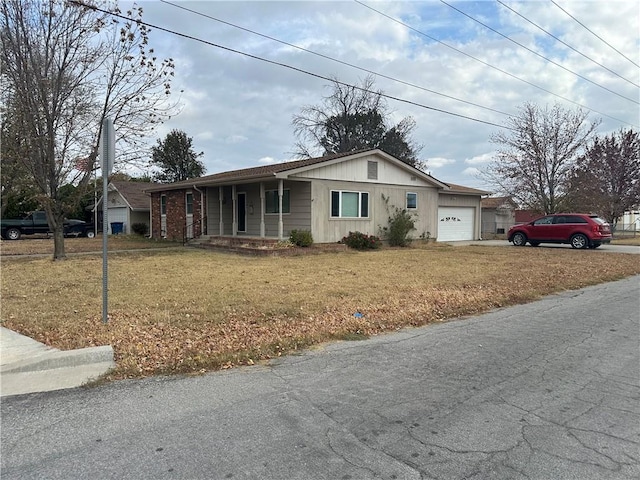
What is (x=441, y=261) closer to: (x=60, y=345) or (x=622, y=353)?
(x=622, y=353)

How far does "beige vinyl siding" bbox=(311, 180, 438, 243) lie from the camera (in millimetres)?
18812

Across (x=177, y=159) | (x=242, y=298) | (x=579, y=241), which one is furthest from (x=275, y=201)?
(x=177, y=159)

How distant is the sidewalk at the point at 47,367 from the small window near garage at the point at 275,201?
1465 cm

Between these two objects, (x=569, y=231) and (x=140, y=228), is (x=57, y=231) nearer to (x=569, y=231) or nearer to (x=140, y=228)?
(x=140, y=228)

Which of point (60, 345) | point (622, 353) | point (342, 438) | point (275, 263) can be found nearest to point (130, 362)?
point (60, 345)

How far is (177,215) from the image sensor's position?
24672 mm

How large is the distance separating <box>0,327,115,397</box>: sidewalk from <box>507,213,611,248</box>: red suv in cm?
2093

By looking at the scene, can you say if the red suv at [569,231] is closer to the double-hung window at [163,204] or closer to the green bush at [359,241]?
the green bush at [359,241]

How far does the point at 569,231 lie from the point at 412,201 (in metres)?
7.20

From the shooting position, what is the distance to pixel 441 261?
1501 cm

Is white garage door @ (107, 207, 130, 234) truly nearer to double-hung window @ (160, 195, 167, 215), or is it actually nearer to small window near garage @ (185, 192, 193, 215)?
double-hung window @ (160, 195, 167, 215)

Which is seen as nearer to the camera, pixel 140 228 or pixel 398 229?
pixel 398 229

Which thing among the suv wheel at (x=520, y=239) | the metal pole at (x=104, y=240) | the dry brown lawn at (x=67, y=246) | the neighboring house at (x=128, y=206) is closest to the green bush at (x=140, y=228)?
the neighboring house at (x=128, y=206)

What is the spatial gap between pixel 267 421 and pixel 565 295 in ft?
26.6
